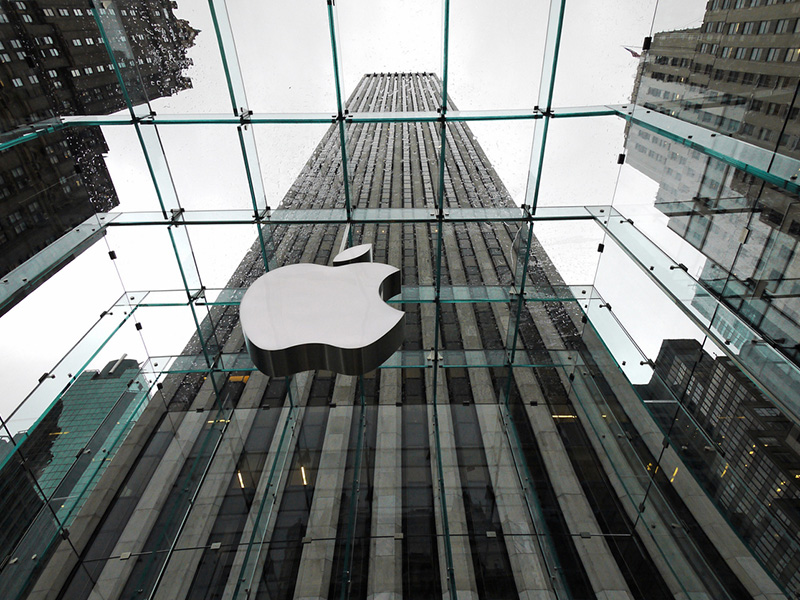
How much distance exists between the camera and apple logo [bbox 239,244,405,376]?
2688 mm

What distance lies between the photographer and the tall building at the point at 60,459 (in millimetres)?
4680

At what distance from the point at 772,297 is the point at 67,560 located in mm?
7055

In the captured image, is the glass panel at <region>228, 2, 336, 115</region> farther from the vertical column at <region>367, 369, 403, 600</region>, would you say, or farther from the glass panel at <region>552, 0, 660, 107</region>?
the vertical column at <region>367, 369, 403, 600</region>

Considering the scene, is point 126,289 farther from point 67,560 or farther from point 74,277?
point 67,560

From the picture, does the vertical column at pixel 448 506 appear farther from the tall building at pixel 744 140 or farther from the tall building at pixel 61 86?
the tall building at pixel 61 86

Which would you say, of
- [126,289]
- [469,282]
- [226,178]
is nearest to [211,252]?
[226,178]

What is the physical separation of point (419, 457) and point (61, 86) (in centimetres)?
601

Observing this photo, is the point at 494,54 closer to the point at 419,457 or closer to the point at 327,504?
the point at 419,457

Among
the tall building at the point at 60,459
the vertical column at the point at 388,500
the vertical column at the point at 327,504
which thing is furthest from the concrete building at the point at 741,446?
the tall building at the point at 60,459

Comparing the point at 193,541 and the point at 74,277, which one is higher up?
the point at 74,277

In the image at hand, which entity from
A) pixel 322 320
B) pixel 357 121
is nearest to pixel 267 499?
pixel 322 320

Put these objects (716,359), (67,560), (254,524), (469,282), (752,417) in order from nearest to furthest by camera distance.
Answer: (752,417)
(716,359)
(67,560)
(254,524)
(469,282)

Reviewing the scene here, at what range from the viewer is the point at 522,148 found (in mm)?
5340

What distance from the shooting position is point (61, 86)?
4914mm
